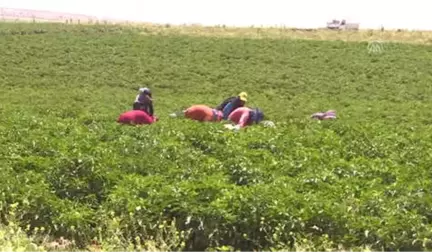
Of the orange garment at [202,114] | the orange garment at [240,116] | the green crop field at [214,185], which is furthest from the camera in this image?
the orange garment at [202,114]

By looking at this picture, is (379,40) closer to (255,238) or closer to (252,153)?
(252,153)

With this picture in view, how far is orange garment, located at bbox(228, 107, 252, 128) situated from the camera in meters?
13.8

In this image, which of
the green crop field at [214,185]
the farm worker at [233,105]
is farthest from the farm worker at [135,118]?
the farm worker at [233,105]

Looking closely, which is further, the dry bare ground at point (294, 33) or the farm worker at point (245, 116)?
the dry bare ground at point (294, 33)

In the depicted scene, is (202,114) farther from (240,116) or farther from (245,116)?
(245,116)

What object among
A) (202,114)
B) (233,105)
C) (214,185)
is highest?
(214,185)

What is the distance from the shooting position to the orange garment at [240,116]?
13.8m

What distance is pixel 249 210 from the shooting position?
6137 mm

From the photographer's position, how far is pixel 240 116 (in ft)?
46.4

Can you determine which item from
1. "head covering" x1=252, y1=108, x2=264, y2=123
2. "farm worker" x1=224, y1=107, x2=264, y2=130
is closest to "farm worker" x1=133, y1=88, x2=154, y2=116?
"farm worker" x1=224, y1=107, x2=264, y2=130

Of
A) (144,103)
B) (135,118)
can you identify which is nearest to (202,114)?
(144,103)

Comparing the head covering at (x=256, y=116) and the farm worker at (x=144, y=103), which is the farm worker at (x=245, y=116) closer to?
the head covering at (x=256, y=116)

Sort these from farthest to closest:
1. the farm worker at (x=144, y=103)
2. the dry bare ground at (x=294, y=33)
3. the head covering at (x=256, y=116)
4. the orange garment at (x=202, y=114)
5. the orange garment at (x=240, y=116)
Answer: the dry bare ground at (x=294, y=33)
the farm worker at (x=144, y=103)
the orange garment at (x=202, y=114)
the head covering at (x=256, y=116)
the orange garment at (x=240, y=116)

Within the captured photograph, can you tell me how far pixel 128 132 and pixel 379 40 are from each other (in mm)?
32338
